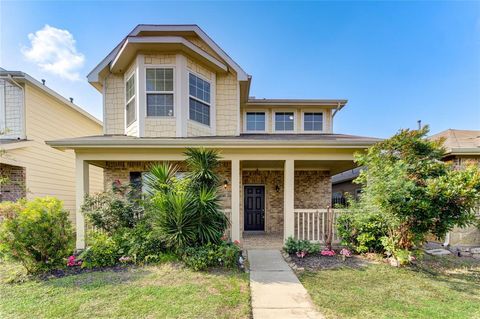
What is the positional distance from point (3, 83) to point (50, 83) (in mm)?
1952

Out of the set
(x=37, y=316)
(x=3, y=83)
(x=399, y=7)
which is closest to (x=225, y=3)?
(x=399, y=7)

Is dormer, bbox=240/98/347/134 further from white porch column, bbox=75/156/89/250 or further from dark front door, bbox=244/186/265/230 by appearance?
white porch column, bbox=75/156/89/250

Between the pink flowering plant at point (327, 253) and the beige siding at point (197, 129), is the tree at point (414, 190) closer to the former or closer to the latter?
the pink flowering plant at point (327, 253)

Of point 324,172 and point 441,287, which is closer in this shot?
point 441,287

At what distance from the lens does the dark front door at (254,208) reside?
10.1 m

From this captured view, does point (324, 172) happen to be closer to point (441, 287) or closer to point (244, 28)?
point (441, 287)

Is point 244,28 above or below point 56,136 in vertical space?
above

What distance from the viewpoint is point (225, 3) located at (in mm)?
8914

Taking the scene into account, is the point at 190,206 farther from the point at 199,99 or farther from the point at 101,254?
the point at 199,99

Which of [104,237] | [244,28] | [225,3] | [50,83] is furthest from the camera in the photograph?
[50,83]

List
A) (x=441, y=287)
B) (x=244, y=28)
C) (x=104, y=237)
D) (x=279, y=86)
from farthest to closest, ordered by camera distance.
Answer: (x=279, y=86), (x=244, y=28), (x=104, y=237), (x=441, y=287)

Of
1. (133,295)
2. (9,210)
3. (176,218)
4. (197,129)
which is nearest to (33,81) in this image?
(9,210)

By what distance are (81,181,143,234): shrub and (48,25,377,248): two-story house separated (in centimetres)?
57

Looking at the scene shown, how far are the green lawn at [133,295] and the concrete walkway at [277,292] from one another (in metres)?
0.22
